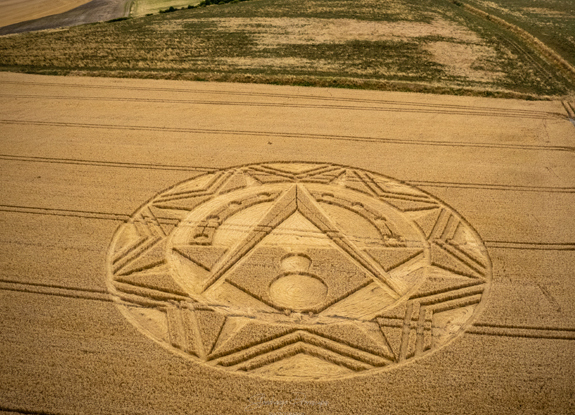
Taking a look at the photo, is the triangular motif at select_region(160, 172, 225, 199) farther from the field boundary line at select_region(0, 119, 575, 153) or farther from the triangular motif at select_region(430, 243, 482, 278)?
the triangular motif at select_region(430, 243, 482, 278)

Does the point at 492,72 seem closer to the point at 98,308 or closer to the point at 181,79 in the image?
the point at 181,79

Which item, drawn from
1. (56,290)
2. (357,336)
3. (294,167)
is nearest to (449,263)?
(357,336)

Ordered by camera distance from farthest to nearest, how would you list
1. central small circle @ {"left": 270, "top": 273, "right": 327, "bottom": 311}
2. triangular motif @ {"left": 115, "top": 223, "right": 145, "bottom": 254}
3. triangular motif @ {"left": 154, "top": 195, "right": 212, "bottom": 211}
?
triangular motif @ {"left": 154, "top": 195, "right": 212, "bottom": 211}, triangular motif @ {"left": 115, "top": 223, "right": 145, "bottom": 254}, central small circle @ {"left": 270, "top": 273, "right": 327, "bottom": 311}

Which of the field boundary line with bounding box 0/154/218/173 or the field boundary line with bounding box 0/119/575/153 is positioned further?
the field boundary line with bounding box 0/119/575/153

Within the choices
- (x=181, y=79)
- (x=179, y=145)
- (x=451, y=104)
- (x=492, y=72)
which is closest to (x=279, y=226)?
(x=179, y=145)

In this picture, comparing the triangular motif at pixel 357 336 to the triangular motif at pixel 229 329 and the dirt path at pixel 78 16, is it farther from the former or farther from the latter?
the dirt path at pixel 78 16

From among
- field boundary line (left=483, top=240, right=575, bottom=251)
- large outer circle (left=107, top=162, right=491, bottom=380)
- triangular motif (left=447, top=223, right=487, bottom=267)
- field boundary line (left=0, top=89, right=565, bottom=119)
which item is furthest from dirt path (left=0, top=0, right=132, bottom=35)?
field boundary line (left=483, top=240, right=575, bottom=251)
